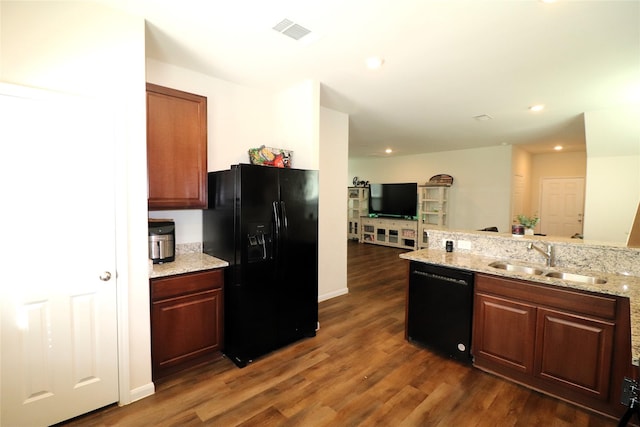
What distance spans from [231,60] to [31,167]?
5.56ft

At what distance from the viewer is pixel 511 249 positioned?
283 cm

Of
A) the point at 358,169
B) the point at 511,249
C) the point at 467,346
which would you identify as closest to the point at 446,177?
the point at 358,169

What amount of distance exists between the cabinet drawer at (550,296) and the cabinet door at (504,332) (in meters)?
0.07

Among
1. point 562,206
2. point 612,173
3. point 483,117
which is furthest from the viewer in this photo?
point 562,206

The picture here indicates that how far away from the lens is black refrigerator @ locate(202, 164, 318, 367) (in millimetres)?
2582

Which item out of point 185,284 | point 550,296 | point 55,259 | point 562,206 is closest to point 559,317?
point 550,296

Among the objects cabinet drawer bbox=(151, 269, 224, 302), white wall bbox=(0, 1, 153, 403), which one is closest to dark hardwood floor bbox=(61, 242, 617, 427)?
white wall bbox=(0, 1, 153, 403)

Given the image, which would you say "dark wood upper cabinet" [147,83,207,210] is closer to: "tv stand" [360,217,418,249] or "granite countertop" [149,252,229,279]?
"granite countertop" [149,252,229,279]

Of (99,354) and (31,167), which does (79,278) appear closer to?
(99,354)

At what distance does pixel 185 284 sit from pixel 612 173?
18.2 ft

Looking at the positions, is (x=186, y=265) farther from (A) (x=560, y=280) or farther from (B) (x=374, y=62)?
(A) (x=560, y=280)

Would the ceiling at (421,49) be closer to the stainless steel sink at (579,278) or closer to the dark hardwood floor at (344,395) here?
the stainless steel sink at (579,278)

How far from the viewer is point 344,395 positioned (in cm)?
225

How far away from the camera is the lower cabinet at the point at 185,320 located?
2.33 m
